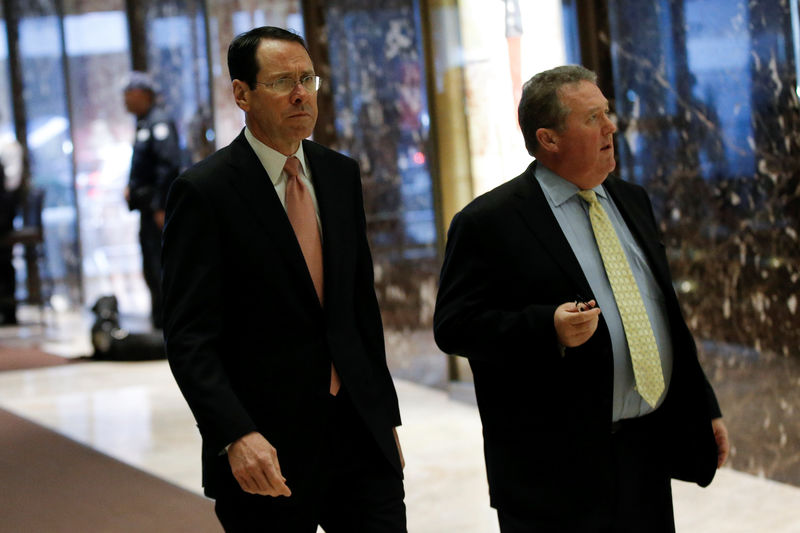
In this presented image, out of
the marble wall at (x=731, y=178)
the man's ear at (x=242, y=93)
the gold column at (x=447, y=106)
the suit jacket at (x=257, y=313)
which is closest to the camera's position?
the suit jacket at (x=257, y=313)

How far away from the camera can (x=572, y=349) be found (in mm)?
2273

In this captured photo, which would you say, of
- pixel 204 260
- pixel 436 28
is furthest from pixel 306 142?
pixel 436 28

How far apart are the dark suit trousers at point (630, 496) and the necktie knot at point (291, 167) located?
2.58ft

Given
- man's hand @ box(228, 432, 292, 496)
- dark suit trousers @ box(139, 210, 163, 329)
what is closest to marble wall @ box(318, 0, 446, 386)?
dark suit trousers @ box(139, 210, 163, 329)

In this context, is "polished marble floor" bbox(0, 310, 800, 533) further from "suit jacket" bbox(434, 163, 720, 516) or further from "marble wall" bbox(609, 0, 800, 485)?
"suit jacket" bbox(434, 163, 720, 516)

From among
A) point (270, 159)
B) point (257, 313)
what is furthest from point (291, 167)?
point (257, 313)

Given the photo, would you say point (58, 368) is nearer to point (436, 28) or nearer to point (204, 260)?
point (436, 28)

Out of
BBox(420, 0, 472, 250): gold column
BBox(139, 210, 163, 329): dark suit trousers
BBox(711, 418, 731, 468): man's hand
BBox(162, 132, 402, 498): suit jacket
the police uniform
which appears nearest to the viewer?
BBox(162, 132, 402, 498): suit jacket

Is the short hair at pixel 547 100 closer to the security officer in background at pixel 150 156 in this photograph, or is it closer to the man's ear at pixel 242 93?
the man's ear at pixel 242 93

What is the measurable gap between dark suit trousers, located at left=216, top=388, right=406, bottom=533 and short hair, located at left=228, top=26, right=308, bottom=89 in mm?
598

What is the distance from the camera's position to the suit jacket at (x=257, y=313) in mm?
2043

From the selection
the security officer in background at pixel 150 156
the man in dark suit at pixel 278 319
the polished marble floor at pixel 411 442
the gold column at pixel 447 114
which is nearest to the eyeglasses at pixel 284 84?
the man in dark suit at pixel 278 319

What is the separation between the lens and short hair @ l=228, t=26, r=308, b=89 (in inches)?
84.0

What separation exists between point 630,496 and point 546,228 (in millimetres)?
554
